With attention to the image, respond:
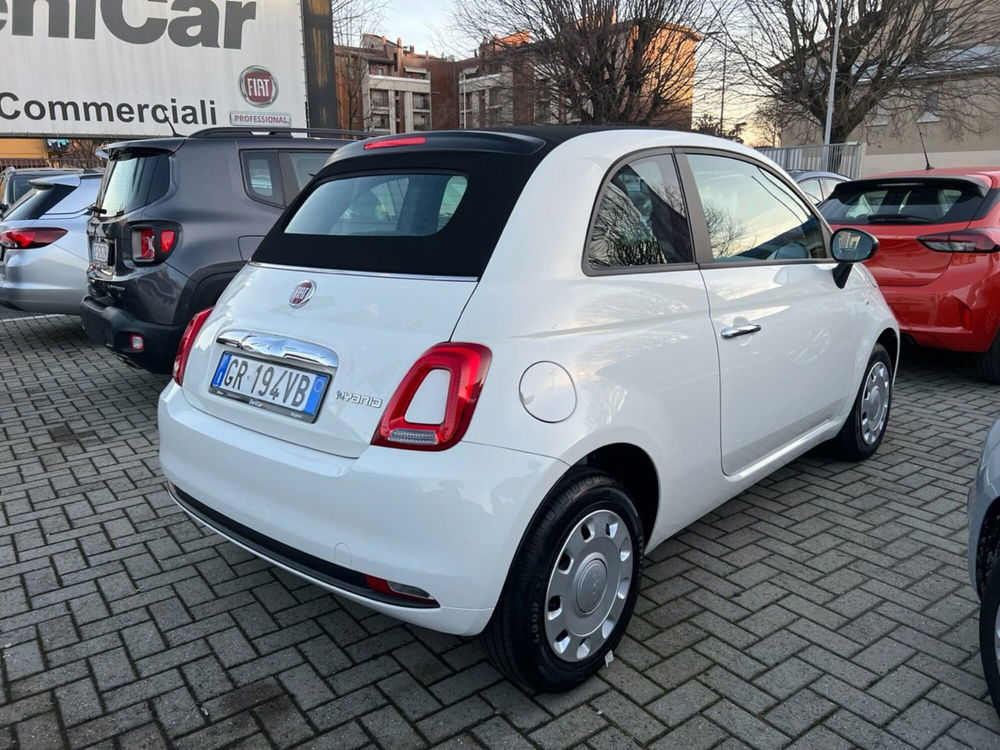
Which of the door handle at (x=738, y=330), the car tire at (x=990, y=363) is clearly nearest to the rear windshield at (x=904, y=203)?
the car tire at (x=990, y=363)

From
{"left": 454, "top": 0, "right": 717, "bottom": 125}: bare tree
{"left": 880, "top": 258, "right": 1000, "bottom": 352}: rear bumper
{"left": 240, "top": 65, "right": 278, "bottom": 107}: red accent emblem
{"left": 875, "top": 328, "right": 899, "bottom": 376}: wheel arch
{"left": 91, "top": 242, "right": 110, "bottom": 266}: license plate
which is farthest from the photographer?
{"left": 454, "top": 0, "right": 717, "bottom": 125}: bare tree

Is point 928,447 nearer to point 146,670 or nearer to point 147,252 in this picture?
point 146,670

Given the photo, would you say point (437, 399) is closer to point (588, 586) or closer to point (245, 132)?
point (588, 586)

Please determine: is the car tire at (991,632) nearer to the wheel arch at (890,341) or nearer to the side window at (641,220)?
the side window at (641,220)

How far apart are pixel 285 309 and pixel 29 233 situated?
6309mm

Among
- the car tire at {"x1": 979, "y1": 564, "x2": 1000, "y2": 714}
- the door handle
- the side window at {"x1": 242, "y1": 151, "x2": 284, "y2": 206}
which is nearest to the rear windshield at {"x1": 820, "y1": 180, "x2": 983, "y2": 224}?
the door handle

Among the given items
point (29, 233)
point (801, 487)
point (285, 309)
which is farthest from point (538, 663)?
point (29, 233)

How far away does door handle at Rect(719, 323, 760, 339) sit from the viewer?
2.93 metres

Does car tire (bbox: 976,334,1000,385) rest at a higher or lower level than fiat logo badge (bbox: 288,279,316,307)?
lower

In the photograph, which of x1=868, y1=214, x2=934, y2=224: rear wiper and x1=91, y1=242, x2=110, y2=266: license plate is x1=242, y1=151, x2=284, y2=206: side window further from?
x1=868, y1=214, x2=934, y2=224: rear wiper

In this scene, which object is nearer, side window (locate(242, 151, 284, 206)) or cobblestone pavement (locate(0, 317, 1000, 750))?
cobblestone pavement (locate(0, 317, 1000, 750))

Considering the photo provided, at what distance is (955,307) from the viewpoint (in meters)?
5.58

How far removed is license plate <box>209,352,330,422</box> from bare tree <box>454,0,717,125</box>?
69.9 feet

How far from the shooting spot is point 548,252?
2365 mm
